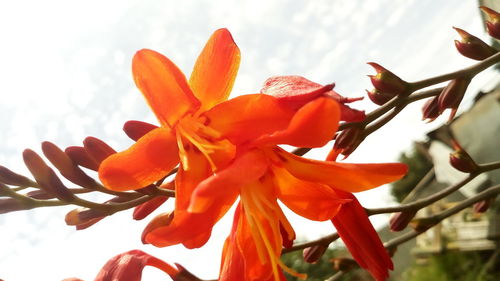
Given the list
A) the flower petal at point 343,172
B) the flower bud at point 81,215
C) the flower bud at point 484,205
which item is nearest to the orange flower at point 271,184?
the flower petal at point 343,172

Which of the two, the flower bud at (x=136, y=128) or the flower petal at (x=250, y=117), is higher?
the flower bud at (x=136, y=128)

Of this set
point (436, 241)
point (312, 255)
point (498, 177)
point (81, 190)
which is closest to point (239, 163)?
point (81, 190)

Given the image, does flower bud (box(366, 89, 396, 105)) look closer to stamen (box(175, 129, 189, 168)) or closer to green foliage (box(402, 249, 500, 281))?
stamen (box(175, 129, 189, 168))

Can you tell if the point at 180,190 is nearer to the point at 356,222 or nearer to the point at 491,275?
the point at 356,222

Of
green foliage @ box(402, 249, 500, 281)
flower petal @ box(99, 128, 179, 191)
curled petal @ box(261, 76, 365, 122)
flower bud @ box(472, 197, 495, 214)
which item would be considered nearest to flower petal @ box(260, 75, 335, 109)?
curled petal @ box(261, 76, 365, 122)

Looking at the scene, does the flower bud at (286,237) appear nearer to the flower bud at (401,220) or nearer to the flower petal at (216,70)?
the flower petal at (216,70)

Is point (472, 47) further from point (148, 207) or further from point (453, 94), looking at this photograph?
point (148, 207)
